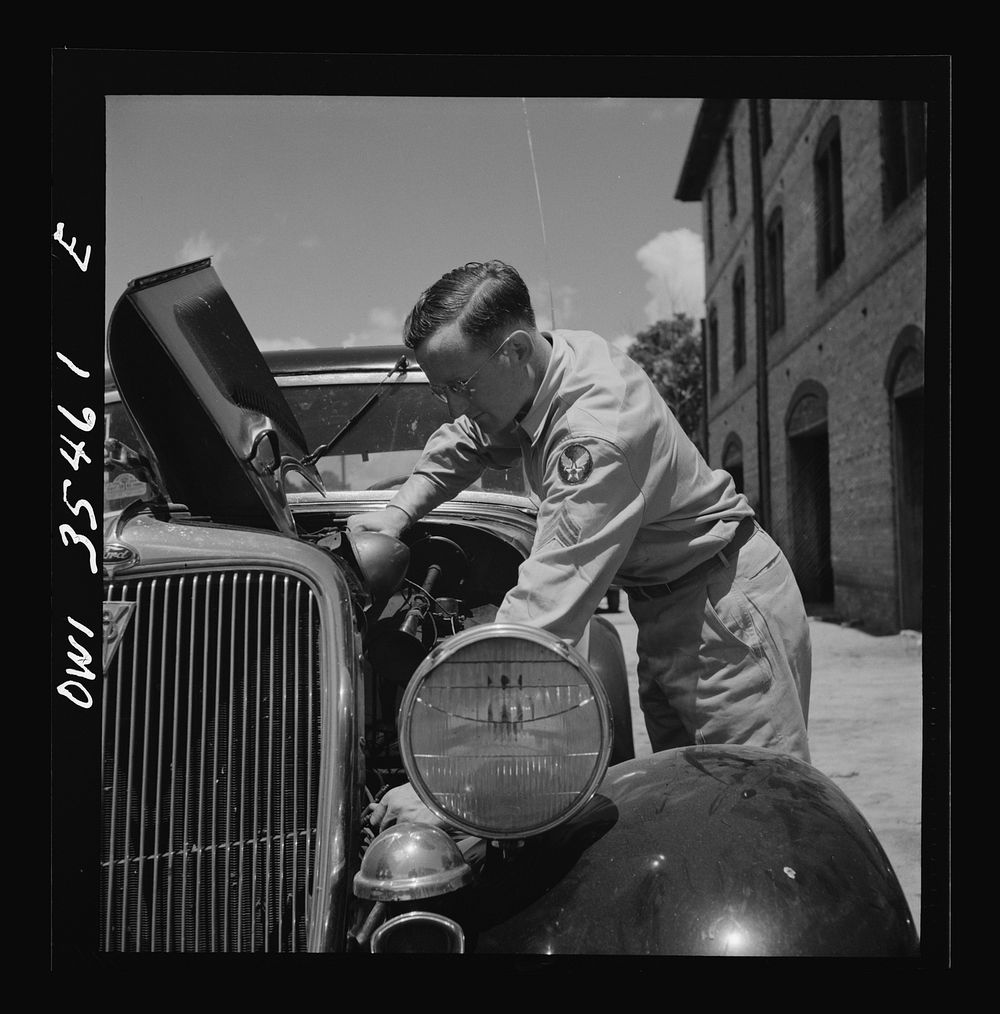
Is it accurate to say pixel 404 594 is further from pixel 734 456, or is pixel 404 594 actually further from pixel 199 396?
pixel 734 456

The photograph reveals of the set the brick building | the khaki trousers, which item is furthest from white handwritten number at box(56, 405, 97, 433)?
the brick building

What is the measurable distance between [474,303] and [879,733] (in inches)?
75.1

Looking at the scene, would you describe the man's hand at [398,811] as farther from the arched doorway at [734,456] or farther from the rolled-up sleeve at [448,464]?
the arched doorway at [734,456]

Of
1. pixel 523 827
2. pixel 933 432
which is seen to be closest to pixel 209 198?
pixel 523 827

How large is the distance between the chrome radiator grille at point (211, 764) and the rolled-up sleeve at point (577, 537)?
0.42 metres

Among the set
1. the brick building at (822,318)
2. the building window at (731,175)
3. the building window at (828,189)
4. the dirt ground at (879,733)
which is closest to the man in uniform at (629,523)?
the dirt ground at (879,733)

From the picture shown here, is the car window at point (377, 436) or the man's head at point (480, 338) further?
the car window at point (377, 436)

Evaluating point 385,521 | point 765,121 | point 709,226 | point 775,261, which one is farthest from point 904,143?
point 385,521

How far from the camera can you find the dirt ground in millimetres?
2133

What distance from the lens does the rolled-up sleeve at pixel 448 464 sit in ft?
7.75

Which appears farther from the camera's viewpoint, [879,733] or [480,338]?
[879,733]

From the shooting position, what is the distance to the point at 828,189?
154 inches

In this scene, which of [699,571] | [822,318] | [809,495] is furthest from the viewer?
[822,318]

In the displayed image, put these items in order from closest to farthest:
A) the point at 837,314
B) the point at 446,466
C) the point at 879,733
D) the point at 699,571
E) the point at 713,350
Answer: the point at 699,571 < the point at 446,466 < the point at 879,733 < the point at 713,350 < the point at 837,314
